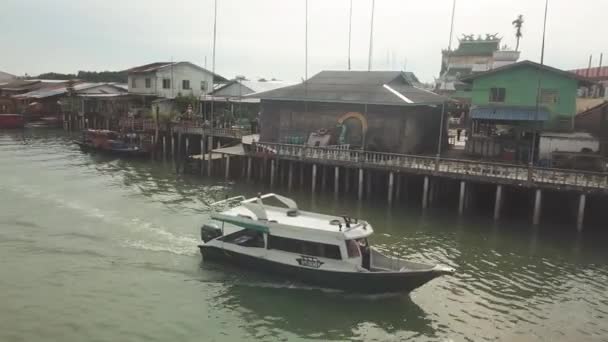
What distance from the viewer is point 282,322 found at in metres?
14.8

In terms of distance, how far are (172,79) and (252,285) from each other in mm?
46473

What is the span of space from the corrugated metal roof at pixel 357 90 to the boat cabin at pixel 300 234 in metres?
15.5

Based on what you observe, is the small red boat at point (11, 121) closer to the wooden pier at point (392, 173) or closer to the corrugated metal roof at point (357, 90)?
the wooden pier at point (392, 173)

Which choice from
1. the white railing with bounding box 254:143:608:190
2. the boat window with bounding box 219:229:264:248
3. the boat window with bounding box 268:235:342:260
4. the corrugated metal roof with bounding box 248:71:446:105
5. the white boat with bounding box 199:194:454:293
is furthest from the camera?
the corrugated metal roof with bounding box 248:71:446:105

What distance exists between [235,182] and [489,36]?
66.4 m

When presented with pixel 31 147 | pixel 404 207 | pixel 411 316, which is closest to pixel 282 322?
pixel 411 316

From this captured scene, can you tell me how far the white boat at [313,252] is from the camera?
1606cm

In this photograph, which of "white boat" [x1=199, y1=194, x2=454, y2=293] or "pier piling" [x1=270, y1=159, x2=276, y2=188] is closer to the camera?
"white boat" [x1=199, y1=194, x2=454, y2=293]

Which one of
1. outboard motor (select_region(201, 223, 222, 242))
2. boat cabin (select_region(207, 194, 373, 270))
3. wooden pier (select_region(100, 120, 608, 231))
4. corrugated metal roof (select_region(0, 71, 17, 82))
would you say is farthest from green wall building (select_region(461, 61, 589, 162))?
corrugated metal roof (select_region(0, 71, 17, 82))

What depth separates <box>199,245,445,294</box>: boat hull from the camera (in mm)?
15773

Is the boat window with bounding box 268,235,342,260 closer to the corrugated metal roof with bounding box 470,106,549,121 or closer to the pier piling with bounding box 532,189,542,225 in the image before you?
the pier piling with bounding box 532,189,542,225

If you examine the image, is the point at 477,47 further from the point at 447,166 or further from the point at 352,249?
the point at 352,249

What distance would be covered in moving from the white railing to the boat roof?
36.3 feet

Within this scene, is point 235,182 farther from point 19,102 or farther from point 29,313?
point 19,102
